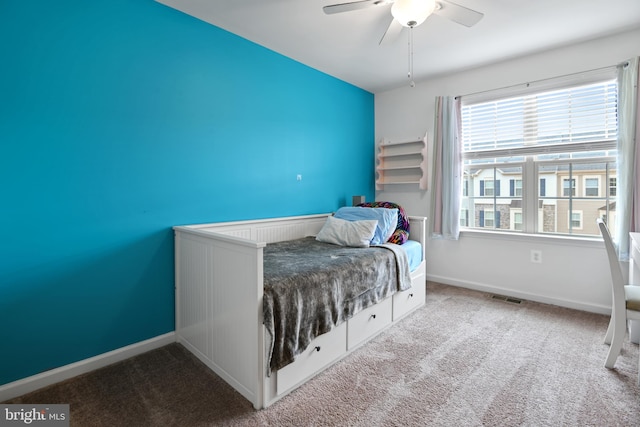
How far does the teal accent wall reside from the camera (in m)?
1.71

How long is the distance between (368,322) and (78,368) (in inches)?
71.9

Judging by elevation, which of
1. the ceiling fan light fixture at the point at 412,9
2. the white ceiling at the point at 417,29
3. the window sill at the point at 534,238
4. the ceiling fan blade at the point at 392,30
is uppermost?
the white ceiling at the point at 417,29

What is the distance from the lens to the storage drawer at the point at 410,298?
2629mm

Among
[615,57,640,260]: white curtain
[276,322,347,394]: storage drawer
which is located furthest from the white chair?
[276,322,347,394]: storage drawer

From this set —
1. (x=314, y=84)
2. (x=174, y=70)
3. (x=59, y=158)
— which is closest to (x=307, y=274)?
(x=59, y=158)

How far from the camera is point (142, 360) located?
2.07m

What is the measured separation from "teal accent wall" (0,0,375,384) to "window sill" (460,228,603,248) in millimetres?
2314

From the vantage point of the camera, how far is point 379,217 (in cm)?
299

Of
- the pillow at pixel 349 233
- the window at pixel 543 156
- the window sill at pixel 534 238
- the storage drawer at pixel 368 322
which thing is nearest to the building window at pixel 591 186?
the window at pixel 543 156

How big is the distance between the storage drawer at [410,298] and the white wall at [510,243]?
908 mm

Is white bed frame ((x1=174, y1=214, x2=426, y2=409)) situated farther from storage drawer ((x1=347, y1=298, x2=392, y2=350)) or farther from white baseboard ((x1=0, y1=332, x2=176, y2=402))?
white baseboard ((x1=0, y1=332, x2=176, y2=402))

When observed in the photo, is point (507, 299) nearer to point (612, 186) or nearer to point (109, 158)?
point (612, 186)

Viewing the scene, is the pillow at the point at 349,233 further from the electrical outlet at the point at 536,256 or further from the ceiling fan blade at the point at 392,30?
the electrical outlet at the point at 536,256

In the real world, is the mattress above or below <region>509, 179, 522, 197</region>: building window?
below
